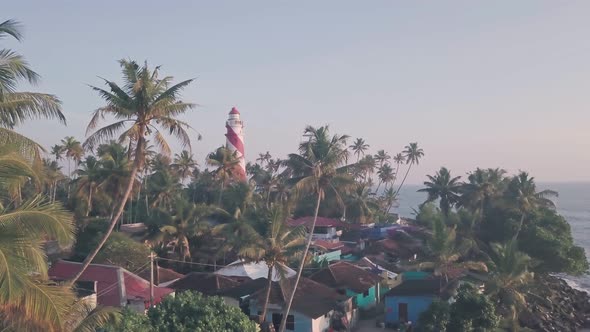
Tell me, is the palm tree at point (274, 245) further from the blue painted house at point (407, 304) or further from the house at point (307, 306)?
the blue painted house at point (407, 304)

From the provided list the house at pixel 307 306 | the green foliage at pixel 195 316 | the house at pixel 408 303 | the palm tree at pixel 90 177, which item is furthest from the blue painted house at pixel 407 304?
the palm tree at pixel 90 177

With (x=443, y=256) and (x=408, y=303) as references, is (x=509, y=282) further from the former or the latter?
(x=408, y=303)

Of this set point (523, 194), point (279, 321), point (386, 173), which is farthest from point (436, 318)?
point (386, 173)

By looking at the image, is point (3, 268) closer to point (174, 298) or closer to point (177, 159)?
point (174, 298)

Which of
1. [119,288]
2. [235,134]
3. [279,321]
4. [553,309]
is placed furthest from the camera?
[235,134]

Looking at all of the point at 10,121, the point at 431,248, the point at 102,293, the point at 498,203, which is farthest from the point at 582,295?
the point at 10,121

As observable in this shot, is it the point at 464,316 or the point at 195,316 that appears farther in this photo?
the point at 464,316

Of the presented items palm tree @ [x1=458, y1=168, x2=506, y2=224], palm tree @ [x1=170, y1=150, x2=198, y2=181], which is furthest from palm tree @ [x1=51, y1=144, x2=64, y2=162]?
palm tree @ [x1=458, y1=168, x2=506, y2=224]
